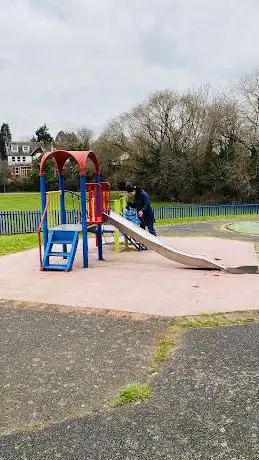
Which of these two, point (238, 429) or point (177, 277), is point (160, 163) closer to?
point (177, 277)

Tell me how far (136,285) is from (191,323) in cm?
218

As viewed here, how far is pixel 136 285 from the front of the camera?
725 cm

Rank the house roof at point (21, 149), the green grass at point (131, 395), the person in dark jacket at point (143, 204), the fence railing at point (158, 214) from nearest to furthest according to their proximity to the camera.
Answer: the green grass at point (131, 395), the person in dark jacket at point (143, 204), the fence railing at point (158, 214), the house roof at point (21, 149)

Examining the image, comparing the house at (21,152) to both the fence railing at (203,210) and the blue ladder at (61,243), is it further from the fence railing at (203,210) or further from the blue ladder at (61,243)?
the blue ladder at (61,243)

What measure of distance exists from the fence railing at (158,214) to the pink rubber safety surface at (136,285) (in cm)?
975

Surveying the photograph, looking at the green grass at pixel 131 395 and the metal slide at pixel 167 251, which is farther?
the metal slide at pixel 167 251

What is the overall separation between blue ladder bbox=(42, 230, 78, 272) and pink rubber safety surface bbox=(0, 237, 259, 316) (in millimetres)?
230

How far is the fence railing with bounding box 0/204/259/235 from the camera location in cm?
1964

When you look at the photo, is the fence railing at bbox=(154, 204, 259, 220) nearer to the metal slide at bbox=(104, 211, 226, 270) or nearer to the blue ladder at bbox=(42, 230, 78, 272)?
the metal slide at bbox=(104, 211, 226, 270)

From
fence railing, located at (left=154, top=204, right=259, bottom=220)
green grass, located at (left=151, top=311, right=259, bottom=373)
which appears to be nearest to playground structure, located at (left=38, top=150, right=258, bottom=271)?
green grass, located at (left=151, top=311, right=259, bottom=373)

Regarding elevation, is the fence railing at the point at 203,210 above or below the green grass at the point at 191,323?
above

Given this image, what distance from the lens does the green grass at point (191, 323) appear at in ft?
14.3

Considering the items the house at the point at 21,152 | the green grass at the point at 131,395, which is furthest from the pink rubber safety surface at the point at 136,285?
the house at the point at 21,152

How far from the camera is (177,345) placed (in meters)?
4.45
